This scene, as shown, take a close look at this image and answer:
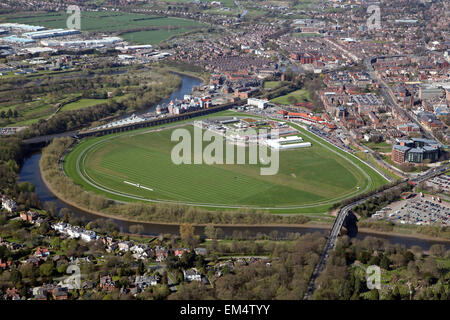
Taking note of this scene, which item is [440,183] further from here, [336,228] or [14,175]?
[14,175]

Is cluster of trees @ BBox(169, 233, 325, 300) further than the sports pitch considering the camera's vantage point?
No

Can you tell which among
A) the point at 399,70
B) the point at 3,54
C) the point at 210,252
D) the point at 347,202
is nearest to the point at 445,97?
the point at 399,70

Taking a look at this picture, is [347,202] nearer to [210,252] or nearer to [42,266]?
[210,252]

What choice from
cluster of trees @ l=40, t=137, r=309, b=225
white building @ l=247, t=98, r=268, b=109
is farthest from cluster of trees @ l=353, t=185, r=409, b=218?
white building @ l=247, t=98, r=268, b=109

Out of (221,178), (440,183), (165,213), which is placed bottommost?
(165,213)

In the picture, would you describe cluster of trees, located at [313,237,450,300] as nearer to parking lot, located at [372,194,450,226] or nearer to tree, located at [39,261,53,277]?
parking lot, located at [372,194,450,226]

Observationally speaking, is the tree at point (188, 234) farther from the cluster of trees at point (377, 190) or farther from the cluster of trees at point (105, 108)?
the cluster of trees at point (105, 108)

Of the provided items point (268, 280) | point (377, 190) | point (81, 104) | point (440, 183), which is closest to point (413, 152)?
point (440, 183)
